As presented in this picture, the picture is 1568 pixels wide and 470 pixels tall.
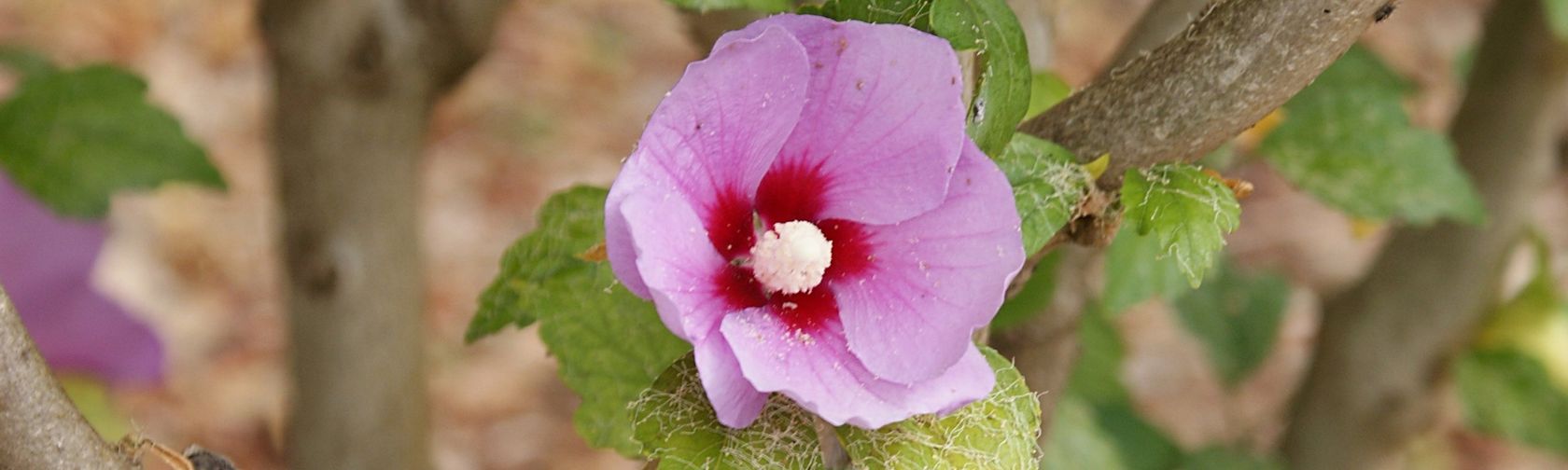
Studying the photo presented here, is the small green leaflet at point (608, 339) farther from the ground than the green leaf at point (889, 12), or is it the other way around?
the green leaf at point (889, 12)

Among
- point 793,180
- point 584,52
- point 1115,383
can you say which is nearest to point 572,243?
point 793,180

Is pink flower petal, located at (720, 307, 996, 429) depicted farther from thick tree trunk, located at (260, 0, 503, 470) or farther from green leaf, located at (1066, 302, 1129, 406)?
green leaf, located at (1066, 302, 1129, 406)

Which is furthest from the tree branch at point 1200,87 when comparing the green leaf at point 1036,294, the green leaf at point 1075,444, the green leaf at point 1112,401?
the green leaf at point 1112,401

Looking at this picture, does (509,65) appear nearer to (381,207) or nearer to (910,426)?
(381,207)

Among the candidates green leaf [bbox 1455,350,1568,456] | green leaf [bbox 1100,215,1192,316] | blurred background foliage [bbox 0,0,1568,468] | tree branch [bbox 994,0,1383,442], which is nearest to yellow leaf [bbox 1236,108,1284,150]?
blurred background foliage [bbox 0,0,1568,468]

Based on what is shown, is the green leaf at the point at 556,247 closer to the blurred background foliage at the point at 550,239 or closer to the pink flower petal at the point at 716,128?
the blurred background foliage at the point at 550,239
